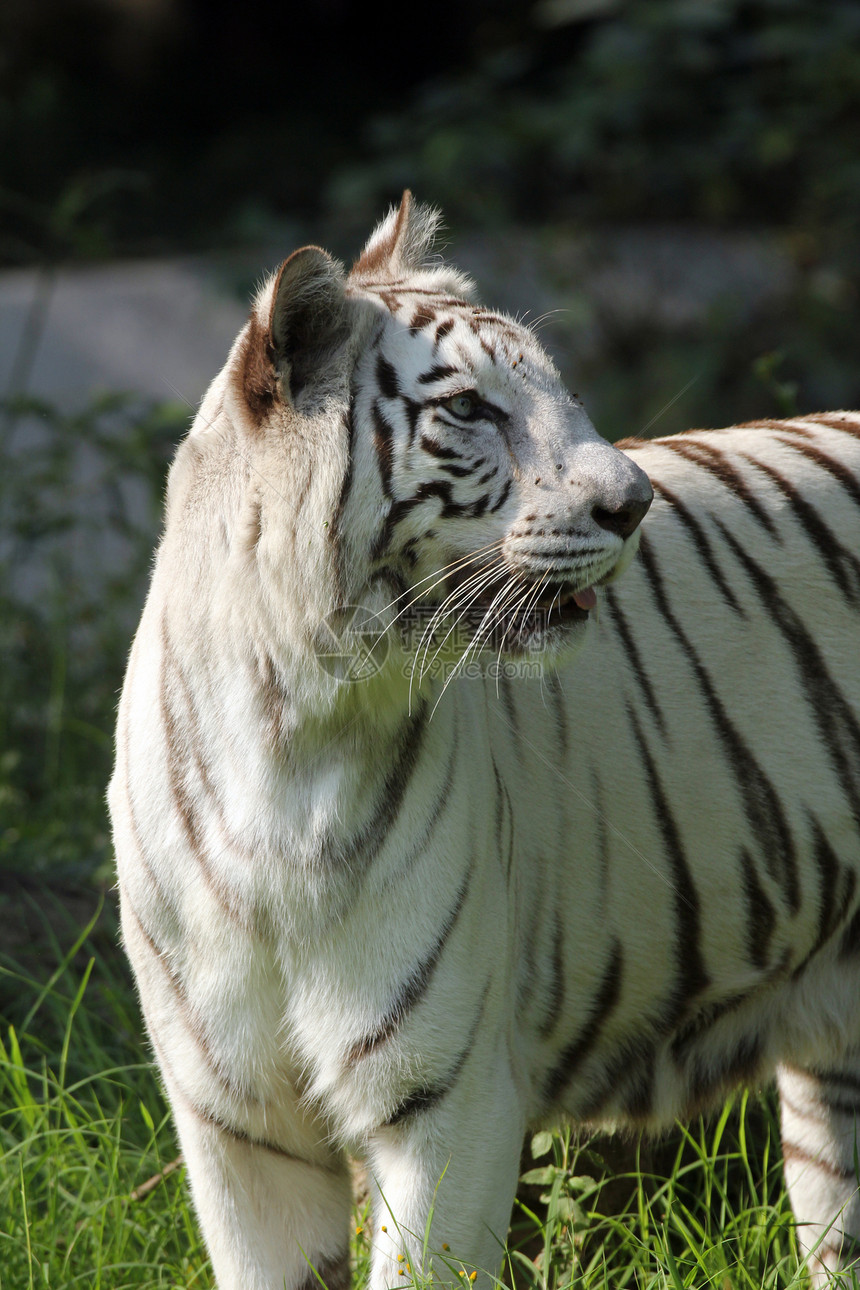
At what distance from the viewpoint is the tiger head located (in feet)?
5.70

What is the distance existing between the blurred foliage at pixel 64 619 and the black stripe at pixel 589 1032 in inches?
80.1

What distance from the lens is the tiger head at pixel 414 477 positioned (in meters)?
1.74

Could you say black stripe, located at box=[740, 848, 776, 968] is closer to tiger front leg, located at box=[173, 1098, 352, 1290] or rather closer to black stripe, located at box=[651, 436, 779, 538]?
black stripe, located at box=[651, 436, 779, 538]

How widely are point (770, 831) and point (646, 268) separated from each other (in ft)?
19.7

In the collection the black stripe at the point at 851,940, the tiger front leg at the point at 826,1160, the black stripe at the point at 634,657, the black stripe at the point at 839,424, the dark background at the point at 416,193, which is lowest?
the tiger front leg at the point at 826,1160

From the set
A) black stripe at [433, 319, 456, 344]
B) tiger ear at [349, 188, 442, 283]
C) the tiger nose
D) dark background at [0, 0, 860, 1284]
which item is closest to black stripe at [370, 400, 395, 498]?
black stripe at [433, 319, 456, 344]

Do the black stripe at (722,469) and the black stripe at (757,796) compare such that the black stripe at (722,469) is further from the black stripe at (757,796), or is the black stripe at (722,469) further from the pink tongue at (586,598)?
the pink tongue at (586,598)

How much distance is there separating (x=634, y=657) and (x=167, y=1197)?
1.24 m

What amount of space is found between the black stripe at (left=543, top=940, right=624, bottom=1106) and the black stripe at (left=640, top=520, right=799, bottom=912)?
30 centimetres

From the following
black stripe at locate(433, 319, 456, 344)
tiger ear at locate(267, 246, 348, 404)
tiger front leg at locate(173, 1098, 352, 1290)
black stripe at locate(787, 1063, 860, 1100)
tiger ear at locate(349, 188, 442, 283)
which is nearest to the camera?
tiger ear at locate(267, 246, 348, 404)

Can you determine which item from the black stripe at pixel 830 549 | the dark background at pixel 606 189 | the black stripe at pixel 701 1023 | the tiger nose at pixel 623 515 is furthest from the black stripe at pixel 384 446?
the dark background at pixel 606 189

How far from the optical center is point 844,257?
727cm

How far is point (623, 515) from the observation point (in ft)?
5.73

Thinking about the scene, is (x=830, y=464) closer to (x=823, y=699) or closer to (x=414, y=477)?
(x=823, y=699)
